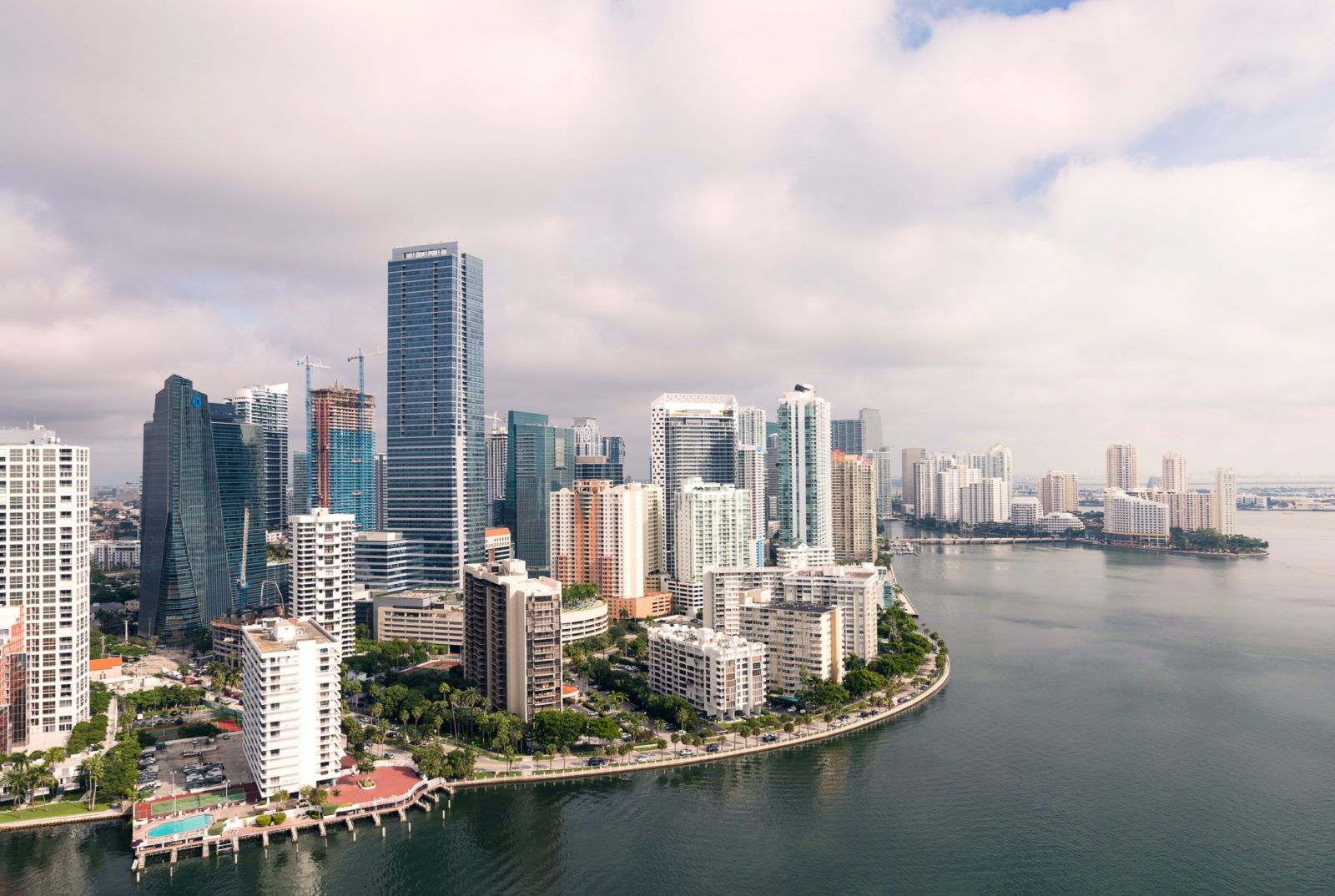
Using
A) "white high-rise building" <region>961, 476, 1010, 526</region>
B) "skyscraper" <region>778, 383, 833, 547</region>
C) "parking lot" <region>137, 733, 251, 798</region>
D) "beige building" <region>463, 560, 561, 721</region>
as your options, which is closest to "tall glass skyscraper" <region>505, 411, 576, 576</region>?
"skyscraper" <region>778, 383, 833, 547</region>

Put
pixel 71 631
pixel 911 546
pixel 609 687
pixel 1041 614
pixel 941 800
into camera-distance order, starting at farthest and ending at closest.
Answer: pixel 911 546, pixel 1041 614, pixel 609 687, pixel 71 631, pixel 941 800

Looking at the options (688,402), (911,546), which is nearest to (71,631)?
(688,402)

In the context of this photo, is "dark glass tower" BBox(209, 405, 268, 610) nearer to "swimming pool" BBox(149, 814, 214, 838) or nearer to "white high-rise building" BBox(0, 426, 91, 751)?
"white high-rise building" BBox(0, 426, 91, 751)

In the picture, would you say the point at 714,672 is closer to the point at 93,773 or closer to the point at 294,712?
the point at 294,712

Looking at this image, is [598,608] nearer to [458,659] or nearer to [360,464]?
[458,659]

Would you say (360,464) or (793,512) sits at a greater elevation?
(360,464)

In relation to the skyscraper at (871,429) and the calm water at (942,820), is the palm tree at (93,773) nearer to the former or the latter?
the calm water at (942,820)

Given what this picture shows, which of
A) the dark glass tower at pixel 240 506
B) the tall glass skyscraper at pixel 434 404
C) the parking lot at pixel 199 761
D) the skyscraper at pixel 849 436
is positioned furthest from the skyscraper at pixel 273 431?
the skyscraper at pixel 849 436
